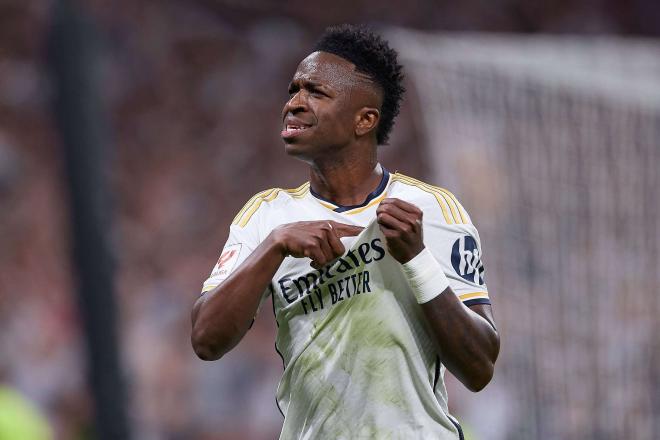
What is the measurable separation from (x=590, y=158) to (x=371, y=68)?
514 cm

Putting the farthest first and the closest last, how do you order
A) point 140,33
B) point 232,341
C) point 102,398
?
point 140,33 < point 102,398 < point 232,341

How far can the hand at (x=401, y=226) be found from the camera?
2268 mm

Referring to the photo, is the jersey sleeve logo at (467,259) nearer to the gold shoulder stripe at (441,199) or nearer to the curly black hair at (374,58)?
the gold shoulder stripe at (441,199)

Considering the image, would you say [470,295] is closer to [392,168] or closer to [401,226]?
[401,226]

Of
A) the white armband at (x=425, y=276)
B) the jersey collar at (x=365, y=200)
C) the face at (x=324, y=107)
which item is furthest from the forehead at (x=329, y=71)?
the white armband at (x=425, y=276)

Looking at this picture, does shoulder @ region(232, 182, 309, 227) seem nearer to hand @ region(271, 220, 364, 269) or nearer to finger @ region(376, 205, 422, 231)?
hand @ region(271, 220, 364, 269)

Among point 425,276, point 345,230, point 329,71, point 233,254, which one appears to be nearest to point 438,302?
point 425,276

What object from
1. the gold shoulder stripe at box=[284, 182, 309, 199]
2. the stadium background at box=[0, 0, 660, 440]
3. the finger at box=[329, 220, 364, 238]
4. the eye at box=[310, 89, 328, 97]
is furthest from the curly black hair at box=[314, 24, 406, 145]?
the stadium background at box=[0, 0, 660, 440]

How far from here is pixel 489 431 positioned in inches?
283

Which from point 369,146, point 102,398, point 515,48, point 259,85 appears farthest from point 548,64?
point 369,146

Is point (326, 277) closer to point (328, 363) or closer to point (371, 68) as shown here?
point (328, 363)

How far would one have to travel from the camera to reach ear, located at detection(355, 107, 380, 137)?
8.48ft

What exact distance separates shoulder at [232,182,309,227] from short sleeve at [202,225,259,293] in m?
0.03

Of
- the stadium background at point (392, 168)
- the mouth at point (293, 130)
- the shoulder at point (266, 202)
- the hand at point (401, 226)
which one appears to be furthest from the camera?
the stadium background at point (392, 168)
